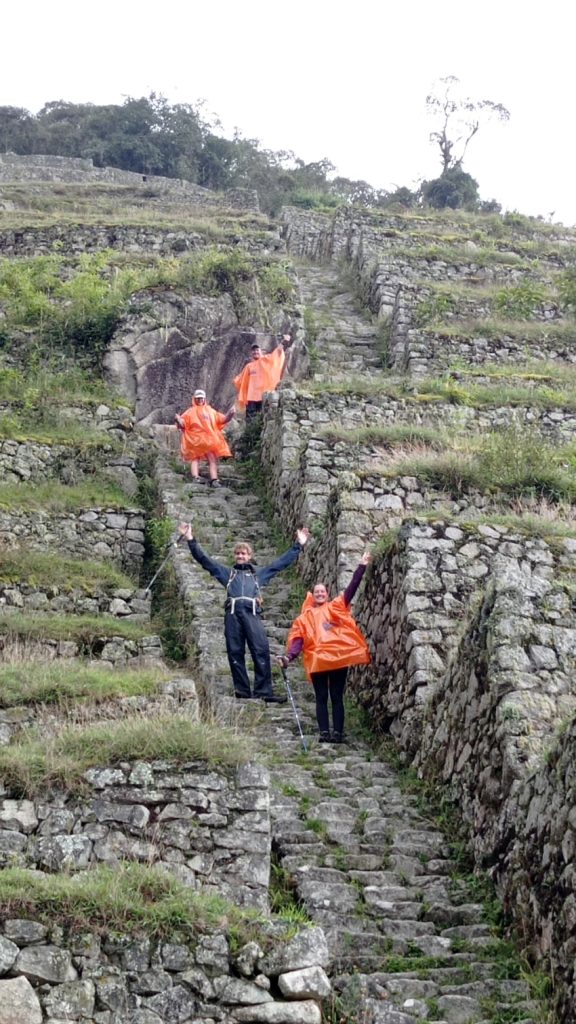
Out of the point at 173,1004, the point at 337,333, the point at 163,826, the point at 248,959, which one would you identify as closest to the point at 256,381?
the point at 337,333

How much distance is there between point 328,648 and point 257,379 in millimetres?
9047

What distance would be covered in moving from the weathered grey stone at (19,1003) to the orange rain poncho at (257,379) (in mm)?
14712

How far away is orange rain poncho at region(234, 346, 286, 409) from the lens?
21141 millimetres

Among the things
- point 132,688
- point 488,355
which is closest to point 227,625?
point 132,688

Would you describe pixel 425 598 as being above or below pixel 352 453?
below

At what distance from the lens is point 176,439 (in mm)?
20359

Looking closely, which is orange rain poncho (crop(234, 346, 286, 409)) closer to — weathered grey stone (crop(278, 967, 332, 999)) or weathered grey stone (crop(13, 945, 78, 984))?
weathered grey stone (crop(278, 967, 332, 999))

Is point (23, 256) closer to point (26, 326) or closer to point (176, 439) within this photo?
point (26, 326)

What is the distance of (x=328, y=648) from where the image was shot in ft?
41.9

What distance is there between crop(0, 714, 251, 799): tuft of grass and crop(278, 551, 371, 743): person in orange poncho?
2.95m

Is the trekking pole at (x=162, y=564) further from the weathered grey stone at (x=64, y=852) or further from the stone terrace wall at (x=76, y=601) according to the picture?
the weathered grey stone at (x=64, y=852)

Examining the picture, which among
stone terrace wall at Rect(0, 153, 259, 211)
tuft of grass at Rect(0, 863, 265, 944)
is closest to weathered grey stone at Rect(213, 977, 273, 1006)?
tuft of grass at Rect(0, 863, 265, 944)

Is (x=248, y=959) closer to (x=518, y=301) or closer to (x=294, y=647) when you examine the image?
(x=294, y=647)

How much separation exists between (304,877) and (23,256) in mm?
20398
